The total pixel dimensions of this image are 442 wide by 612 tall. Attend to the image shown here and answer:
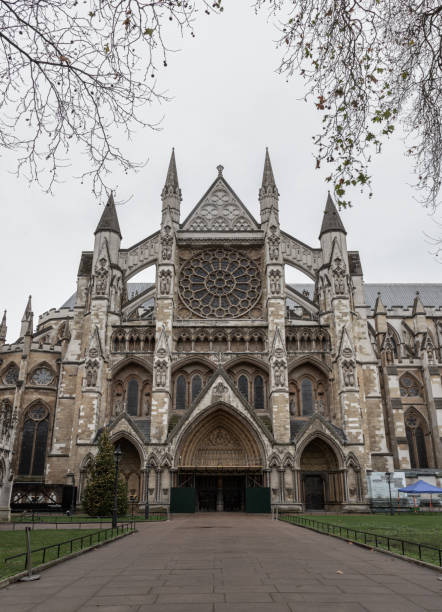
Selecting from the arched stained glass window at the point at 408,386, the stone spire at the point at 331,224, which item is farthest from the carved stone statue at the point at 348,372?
the arched stained glass window at the point at 408,386

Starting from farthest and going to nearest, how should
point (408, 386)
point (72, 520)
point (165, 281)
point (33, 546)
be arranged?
point (408, 386) < point (165, 281) < point (72, 520) < point (33, 546)

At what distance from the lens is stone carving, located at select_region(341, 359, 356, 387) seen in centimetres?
3158

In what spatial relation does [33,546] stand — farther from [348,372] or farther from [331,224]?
[331,224]

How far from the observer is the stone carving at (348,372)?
3158cm

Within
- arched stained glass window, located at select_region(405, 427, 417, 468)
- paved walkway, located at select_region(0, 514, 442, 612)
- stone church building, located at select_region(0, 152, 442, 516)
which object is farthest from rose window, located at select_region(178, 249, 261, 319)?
paved walkway, located at select_region(0, 514, 442, 612)

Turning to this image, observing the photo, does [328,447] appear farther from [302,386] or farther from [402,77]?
[402,77]

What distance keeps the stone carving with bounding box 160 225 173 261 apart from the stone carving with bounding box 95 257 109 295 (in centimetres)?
Result: 409

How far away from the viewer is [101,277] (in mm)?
34875

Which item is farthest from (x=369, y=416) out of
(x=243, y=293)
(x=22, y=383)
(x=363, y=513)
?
(x=22, y=383)

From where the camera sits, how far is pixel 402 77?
8.15m

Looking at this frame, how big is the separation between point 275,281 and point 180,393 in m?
9.89

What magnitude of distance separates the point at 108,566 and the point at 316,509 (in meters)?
24.8

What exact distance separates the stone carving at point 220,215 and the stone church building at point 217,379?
0.11 m

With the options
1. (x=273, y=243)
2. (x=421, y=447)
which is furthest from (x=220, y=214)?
(x=421, y=447)
